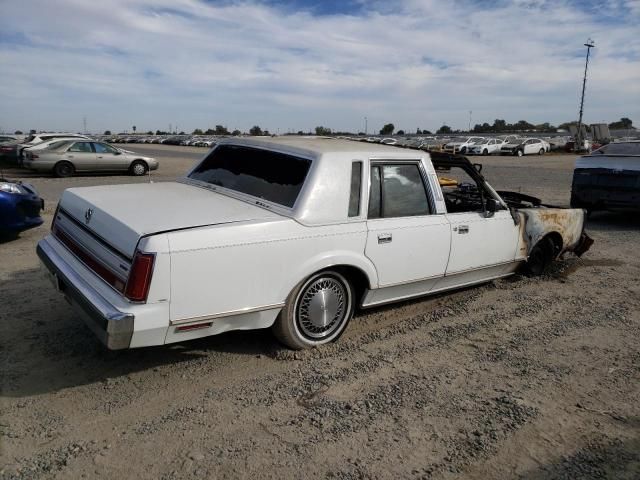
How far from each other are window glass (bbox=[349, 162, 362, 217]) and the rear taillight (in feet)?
5.20

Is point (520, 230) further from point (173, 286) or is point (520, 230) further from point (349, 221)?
point (173, 286)

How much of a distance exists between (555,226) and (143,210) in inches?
181

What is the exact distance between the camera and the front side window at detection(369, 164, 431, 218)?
13.8 feet

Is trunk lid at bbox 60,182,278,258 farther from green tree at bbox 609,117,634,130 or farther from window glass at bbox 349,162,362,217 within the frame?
green tree at bbox 609,117,634,130

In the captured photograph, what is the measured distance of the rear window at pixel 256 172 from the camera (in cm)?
397

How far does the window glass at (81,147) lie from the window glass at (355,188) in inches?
616

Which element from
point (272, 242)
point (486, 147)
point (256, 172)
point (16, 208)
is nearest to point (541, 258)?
point (256, 172)

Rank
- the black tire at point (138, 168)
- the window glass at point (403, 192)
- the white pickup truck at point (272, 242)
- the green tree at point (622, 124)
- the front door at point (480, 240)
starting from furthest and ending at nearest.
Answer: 1. the green tree at point (622, 124)
2. the black tire at point (138, 168)
3. the front door at point (480, 240)
4. the window glass at point (403, 192)
5. the white pickup truck at point (272, 242)

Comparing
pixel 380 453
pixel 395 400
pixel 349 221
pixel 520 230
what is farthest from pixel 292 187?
pixel 520 230

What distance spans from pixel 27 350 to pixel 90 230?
1053 mm

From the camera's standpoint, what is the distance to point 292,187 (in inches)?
Answer: 155

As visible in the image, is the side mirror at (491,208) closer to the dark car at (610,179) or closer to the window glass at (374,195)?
the window glass at (374,195)

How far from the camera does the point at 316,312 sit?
155 inches

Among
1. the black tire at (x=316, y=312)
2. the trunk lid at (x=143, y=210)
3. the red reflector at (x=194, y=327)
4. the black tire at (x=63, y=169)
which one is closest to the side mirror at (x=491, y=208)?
the black tire at (x=316, y=312)
